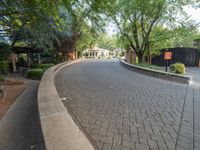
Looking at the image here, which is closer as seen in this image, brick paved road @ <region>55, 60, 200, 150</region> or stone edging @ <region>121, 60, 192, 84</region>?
brick paved road @ <region>55, 60, 200, 150</region>

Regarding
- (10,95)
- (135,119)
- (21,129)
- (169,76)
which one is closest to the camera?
(21,129)

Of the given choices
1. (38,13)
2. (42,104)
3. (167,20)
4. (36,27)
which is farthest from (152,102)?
(167,20)

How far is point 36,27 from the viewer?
794 cm

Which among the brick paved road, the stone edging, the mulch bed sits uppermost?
the stone edging

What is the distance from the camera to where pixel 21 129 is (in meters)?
3.59

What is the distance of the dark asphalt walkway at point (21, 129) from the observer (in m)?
2.97

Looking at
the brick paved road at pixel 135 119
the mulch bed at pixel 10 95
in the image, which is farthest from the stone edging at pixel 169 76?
the mulch bed at pixel 10 95

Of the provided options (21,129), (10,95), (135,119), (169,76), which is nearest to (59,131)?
(21,129)

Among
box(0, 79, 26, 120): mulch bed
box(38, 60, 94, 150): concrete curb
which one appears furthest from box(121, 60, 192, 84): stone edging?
→ box(0, 79, 26, 120): mulch bed

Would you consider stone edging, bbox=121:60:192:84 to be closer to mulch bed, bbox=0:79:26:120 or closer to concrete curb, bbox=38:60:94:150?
concrete curb, bbox=38:60:94:150

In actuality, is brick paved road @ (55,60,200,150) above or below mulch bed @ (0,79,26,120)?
above

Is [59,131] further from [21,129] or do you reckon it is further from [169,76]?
[169,76]

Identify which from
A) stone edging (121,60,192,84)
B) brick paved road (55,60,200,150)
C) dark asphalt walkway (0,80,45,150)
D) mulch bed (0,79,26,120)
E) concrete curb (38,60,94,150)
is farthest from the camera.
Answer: stone edging (121,60,192,84)

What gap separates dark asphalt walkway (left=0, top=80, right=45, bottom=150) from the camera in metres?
2.97
